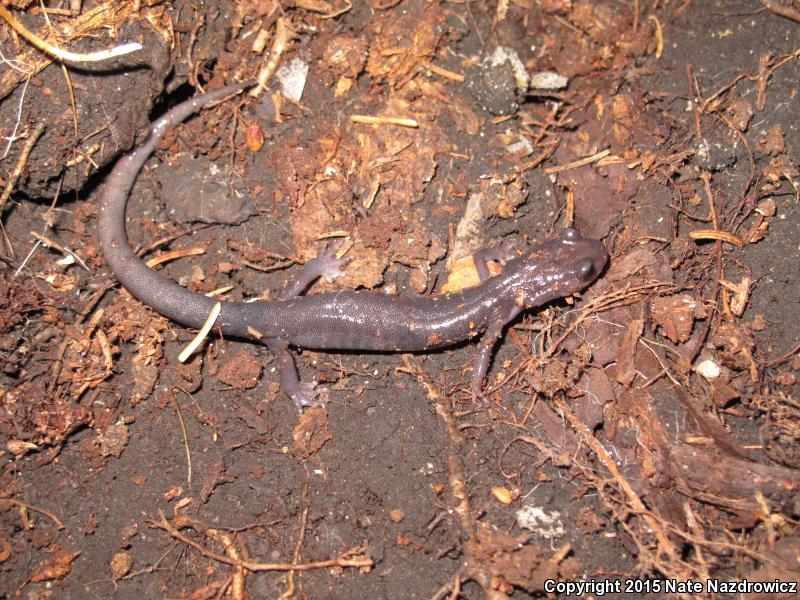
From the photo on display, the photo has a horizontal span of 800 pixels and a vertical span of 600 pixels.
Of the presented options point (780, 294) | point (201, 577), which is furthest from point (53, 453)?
point (780, 294)

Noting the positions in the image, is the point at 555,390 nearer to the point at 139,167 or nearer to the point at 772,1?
the point at 772,1

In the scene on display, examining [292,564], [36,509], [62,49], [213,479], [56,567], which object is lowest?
[56,567]

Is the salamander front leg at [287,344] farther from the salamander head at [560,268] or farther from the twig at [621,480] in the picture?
the twig at [621,480]

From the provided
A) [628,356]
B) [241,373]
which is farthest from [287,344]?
[628,356]

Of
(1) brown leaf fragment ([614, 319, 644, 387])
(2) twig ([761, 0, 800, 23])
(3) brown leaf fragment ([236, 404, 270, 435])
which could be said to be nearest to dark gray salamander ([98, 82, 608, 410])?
(3) brown leaf fragment ([236, 404, 270, 435])

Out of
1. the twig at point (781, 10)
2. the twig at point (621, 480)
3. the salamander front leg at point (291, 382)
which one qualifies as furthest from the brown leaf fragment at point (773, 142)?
the salamander front leg at point (291, 382)

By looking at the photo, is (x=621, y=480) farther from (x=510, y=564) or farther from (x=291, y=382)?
(x=291, y=382)
